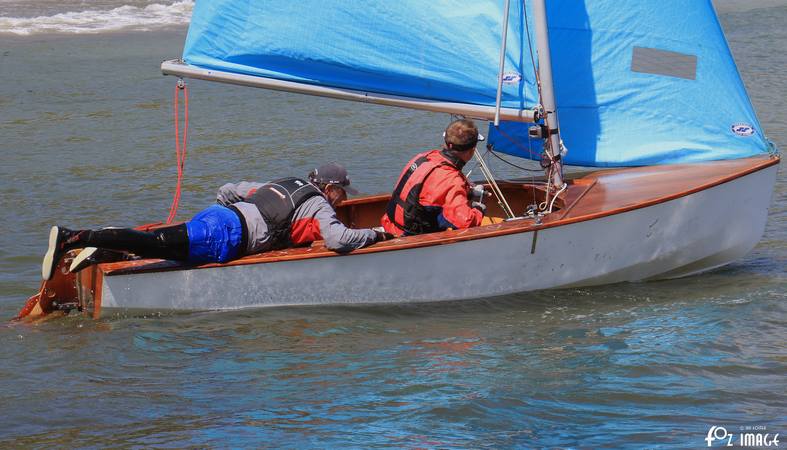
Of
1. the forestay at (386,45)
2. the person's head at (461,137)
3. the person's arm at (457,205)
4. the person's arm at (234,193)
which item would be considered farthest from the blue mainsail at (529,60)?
the person's arm at (234,193)

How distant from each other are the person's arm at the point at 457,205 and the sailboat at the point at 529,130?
0.07 meters

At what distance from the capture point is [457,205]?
5.89 m

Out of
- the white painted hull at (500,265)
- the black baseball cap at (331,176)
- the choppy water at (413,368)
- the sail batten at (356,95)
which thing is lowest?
the choppy water at (413,368)

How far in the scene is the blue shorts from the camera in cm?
554

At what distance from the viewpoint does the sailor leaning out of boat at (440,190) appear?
5.90 metres

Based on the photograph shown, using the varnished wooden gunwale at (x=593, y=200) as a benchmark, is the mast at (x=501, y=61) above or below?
above

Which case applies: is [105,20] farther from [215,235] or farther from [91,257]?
[215,235]

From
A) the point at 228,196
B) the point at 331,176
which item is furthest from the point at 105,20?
the point at 331,176

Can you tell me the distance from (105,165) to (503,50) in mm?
5648

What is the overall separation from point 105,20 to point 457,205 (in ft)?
53.9

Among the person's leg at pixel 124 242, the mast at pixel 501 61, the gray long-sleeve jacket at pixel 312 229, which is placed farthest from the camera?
the mast at pixel 501 61

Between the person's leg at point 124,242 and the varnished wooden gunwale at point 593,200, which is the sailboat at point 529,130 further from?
the person's leg at point 124,242

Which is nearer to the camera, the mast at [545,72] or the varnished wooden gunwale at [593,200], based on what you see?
the varnished wooden gunwale at [593,200]

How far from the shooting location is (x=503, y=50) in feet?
19.4
